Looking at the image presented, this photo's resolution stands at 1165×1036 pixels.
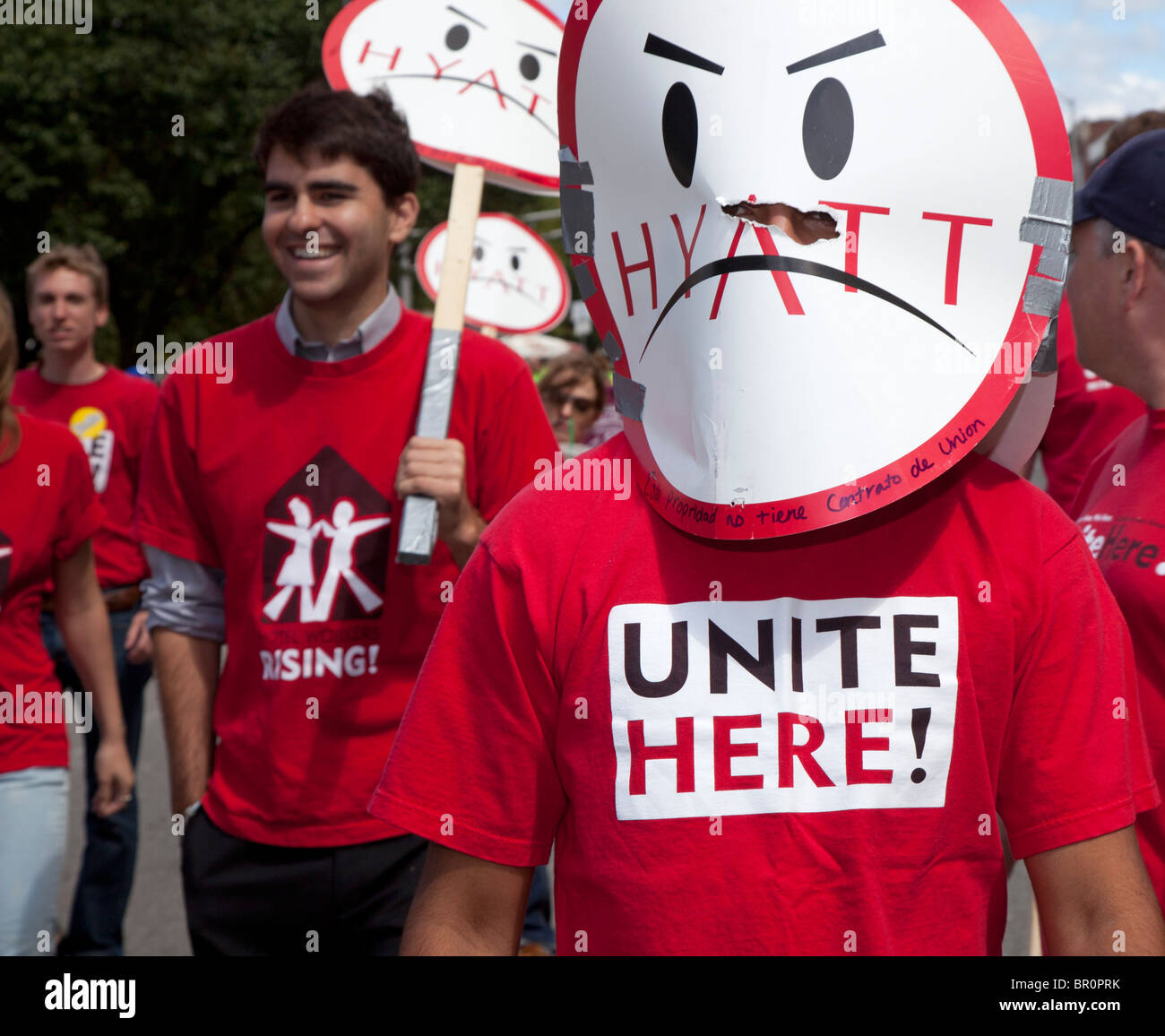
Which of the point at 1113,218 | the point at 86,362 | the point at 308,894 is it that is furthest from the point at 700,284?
the point at 86,362

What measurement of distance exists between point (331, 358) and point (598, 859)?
185cm

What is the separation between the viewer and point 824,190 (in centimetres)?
145

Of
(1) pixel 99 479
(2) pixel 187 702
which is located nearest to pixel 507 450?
(2) pixel 187 702

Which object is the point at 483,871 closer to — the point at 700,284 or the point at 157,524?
the point at 700,284

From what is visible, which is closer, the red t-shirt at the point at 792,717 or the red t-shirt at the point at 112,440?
the red t-shirt at the point at 792,717

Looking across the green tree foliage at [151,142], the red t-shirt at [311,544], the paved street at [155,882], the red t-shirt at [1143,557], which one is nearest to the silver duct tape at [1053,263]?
the red t-shirt at [1143,557]

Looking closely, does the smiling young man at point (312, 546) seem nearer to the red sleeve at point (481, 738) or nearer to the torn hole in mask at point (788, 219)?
the red sleeve at point (481, 738)

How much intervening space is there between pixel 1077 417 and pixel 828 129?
2834 millimetres

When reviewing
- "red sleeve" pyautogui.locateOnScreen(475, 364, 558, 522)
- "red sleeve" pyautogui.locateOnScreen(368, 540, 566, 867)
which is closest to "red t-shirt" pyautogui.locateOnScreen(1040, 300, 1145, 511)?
"red sleeve" pyautogui.locateOnScreen(475, 364, 558, 522)

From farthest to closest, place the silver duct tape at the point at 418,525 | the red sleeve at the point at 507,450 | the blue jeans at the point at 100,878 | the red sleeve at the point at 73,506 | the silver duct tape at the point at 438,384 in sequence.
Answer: the blue jeans at the point at 100,878
the red sleeve at the point at 73,506
the red sleeve at the point at 507,450
the silver duct tape at the point at 438,384
the silver duct tape at the point at 418,525

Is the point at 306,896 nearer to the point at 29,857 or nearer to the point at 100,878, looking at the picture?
the point at 29,857

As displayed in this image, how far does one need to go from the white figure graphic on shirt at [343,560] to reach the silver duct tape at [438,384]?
0.78ft

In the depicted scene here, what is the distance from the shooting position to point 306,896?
2.93m

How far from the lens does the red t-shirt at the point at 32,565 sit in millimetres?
3457
